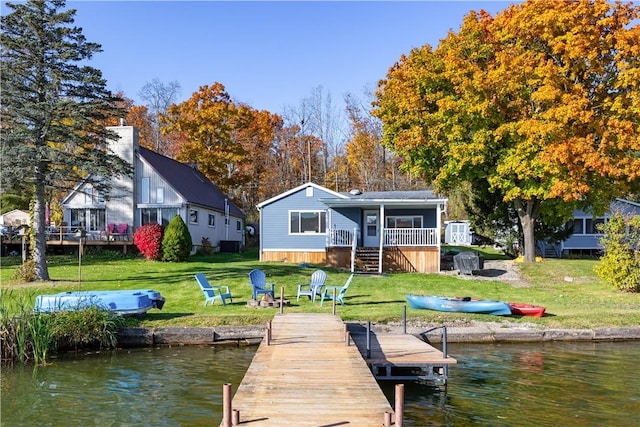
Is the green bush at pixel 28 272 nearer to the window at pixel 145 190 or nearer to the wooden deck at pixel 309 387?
the window at pixel 145 190

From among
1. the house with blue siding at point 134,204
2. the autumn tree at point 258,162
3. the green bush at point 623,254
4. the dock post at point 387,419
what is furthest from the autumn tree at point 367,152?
the dock post at point 387,419

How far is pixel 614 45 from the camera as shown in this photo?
23781 mm

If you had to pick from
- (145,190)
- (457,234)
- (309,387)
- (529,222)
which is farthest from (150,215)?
(457,234)

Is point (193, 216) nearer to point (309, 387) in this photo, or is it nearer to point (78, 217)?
point (78, 217)

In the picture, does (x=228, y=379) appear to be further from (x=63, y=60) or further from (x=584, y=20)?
(x=584, y=20)

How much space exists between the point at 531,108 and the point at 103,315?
20722 mm

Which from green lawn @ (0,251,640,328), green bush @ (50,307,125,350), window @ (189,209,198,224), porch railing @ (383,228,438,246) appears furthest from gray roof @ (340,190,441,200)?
green bush @ (50,307,125,350)

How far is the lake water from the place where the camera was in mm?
7984

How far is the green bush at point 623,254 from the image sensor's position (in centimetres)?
1905

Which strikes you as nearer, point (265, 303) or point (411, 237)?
point (265, 303)

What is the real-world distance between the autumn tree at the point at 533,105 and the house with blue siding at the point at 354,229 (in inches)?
93.8

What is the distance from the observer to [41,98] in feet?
63.5

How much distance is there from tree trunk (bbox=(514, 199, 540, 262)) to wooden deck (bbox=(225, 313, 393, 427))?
1873 centimetres

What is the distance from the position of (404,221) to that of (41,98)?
55.9 ft
